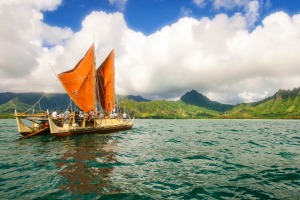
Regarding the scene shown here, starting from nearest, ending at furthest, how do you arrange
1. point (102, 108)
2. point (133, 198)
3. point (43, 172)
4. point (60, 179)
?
point (133, 198) → point (60, 179) → point (43, 172) → point (102, 108)

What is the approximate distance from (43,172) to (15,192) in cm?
435

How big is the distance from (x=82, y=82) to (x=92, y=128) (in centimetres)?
971

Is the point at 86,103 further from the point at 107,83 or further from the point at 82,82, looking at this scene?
the point at 107,83

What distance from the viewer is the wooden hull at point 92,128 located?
126ft

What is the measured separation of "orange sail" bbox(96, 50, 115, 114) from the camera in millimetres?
56344

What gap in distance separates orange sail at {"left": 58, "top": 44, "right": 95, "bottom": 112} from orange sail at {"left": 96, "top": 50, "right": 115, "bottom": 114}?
6209 millimetres

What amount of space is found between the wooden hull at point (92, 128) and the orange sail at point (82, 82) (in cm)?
450

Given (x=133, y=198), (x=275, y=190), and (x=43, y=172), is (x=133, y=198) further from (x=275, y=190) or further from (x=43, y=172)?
(x=43, y=172)

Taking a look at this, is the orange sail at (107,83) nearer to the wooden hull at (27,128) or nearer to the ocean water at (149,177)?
the wooden hull at (27,128)

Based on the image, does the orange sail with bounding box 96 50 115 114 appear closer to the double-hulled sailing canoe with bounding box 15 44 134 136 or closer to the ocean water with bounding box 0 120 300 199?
the double-hulled sailing canoe with bounding box 15 44 134 136

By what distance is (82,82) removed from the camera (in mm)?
46969

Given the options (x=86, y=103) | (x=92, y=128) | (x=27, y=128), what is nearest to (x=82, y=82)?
(x=86, y=103)

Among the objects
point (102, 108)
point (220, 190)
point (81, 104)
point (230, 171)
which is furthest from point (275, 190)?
point (102, 108)

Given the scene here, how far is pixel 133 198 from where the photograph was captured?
35.0 feet
